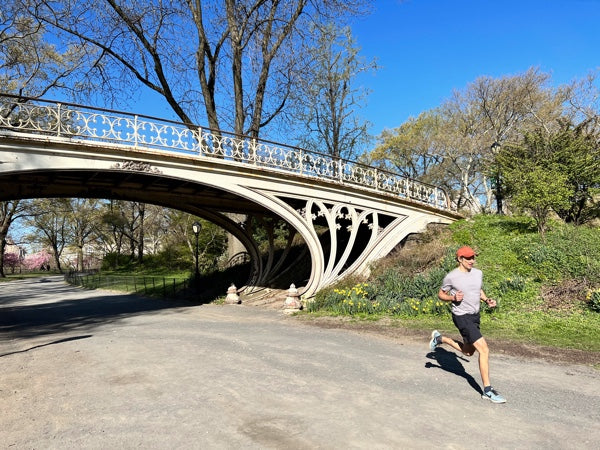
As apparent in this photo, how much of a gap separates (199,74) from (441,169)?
1029 inches

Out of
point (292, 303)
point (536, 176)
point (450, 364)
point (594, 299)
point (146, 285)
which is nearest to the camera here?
point (450, 364)

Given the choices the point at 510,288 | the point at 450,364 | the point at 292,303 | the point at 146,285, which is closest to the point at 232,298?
the point at 292,303

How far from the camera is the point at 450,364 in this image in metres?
5.54

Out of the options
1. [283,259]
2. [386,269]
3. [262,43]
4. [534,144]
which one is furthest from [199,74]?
[534,144]

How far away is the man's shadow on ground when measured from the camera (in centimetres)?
478

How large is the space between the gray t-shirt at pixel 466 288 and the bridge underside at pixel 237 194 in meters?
7.25

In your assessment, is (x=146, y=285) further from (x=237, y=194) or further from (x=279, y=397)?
(x=279, y=397)

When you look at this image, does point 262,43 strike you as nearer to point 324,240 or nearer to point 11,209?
point 324,240

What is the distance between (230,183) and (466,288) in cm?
750

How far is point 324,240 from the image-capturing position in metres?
17.3

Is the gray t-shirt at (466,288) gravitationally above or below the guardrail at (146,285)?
above

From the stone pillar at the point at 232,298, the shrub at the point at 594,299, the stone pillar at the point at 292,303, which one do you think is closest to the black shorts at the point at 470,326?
the shrub at the point at 594,299

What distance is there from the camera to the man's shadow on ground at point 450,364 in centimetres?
478

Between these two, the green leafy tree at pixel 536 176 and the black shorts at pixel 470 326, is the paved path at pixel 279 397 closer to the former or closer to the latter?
the black shorts at pixel 470 326
